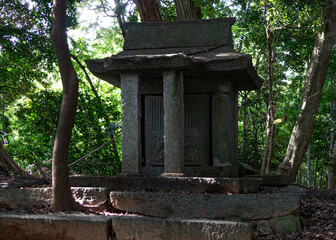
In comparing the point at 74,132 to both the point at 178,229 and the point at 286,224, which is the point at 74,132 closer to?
the point at 286,224

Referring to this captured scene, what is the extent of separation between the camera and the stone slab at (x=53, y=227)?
421cm

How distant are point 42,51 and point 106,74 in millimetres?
4560

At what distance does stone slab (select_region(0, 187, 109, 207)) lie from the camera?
18.3ft

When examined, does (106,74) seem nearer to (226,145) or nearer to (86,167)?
(226,145)

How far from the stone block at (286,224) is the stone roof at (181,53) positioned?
8.12 ft

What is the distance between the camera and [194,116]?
7.30 m

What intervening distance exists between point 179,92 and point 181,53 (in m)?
0.64

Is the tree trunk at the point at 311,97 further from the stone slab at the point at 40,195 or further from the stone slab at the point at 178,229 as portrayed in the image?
the stone slab at the point at 178,229

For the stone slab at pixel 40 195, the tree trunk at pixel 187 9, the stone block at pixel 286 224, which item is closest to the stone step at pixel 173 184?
the stone slab at pixel 40 195

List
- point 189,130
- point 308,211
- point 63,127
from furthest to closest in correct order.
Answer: point 189,130 < point 308,211 < point 63,127

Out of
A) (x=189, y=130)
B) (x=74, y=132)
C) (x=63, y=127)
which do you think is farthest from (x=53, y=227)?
(x=74, y=132)

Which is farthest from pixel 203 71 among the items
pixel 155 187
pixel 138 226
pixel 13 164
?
pixel 13 164

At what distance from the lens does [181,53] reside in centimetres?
643

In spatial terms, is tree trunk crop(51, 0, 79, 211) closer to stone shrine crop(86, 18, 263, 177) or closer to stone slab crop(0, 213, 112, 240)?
stone slab crop(0, 213, 112, 240)
